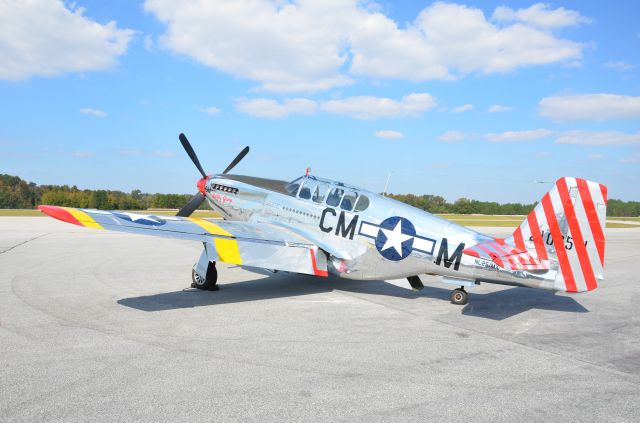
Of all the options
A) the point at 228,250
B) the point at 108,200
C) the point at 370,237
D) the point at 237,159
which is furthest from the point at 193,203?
the point at 108,200

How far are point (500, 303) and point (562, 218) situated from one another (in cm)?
243

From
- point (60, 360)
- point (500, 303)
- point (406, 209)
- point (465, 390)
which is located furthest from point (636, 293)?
point (60, 360)

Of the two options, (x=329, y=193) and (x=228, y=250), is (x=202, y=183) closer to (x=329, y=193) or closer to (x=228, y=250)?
(x=329, y=193)

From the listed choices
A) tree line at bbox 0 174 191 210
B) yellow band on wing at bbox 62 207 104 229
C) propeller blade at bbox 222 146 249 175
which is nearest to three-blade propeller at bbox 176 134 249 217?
propeller blade at bbox 222 146 249 175

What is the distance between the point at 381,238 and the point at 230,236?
2.90 metres

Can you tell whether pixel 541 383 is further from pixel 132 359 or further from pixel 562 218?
pixel 132 359

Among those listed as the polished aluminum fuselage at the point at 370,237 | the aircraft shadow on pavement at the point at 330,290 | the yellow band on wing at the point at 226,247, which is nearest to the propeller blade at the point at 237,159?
the polished aluminum fuselage at the point at 370,237

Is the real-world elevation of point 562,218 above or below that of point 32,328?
above

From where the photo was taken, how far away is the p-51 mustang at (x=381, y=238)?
7395 millimetres

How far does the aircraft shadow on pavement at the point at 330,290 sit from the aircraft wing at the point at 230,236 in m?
0.97

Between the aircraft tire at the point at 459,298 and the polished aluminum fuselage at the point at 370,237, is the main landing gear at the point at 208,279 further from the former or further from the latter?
the aircraft tire at the point at 459,298

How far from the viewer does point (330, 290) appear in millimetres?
10117

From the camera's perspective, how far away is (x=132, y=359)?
5203mm

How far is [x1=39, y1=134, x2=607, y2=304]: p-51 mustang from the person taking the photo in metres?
7.39
